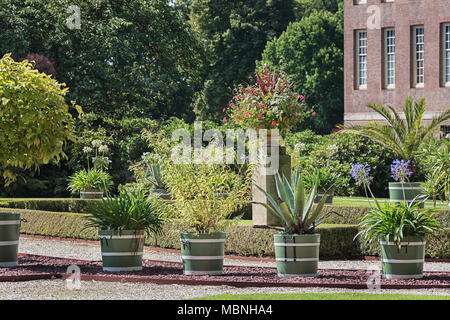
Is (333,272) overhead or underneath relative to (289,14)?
underneath

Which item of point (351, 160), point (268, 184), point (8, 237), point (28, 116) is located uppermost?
point (28, 116)

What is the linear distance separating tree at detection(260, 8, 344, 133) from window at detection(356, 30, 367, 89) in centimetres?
869

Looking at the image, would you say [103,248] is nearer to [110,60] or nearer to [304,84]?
[110,60]

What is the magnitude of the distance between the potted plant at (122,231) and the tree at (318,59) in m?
38.4

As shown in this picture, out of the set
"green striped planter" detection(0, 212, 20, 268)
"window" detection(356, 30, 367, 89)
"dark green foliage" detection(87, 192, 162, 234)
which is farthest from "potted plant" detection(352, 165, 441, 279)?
"window" detection(356, 30, 367, 89)

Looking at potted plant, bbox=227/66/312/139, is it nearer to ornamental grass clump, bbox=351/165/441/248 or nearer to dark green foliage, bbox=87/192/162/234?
dark green foliage, bbox=87/192/162/234

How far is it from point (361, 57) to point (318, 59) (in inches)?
419

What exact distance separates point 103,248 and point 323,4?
48.8m

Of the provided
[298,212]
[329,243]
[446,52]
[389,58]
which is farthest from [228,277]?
[389,58]

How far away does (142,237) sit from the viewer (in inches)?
493

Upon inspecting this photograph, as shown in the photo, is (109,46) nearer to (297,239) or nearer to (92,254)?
(92,254)

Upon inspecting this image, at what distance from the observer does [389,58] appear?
40.6m

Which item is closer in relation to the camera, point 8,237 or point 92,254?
point 8,237

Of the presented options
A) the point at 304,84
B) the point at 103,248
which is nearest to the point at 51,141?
the point at 103,248
